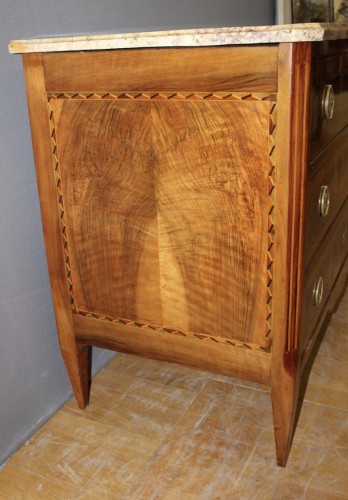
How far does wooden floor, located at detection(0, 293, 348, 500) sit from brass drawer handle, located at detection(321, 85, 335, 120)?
832 millimetres

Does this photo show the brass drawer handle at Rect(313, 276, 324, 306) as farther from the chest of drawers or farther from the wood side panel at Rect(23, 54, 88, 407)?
the wood side panel at Rect(23, 54, 88, 407)

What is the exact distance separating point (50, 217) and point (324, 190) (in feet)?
2.20

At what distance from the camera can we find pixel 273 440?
1409 millimetres

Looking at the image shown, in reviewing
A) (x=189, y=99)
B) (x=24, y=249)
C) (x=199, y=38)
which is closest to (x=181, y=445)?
(x=24, y=249)

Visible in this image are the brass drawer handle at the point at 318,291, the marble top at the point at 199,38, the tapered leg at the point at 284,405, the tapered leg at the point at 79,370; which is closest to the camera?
the marble top at the point at 199,38

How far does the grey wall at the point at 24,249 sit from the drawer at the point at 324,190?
704 mm

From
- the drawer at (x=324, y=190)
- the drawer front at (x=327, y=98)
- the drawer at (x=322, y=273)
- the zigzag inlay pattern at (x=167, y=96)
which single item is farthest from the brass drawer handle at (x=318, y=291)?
the zigzag inlay pattern at (x=167, y=96)

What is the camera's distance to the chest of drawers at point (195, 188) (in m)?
1.02

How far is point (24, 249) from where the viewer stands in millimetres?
1387

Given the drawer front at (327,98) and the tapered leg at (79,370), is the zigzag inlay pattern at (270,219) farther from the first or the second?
the tapered leg at (79,370)


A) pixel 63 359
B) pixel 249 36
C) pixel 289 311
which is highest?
pixel 249 36

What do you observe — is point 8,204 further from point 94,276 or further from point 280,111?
point 280,111

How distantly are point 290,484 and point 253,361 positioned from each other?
1.06 ft

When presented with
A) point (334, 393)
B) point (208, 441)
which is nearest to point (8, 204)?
point (208, 441)
